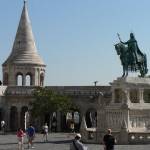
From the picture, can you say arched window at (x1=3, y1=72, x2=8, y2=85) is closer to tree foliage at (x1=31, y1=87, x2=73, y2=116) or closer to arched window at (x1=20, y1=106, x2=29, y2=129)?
arched window at (x1=20, y1=106, x2=29, y2=129)

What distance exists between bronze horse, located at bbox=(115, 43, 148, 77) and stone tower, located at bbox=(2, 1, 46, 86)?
34.9 metres

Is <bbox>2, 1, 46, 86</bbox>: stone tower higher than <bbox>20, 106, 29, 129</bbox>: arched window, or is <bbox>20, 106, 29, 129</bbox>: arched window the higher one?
<bbox>2, 1, 46, 86</bbox>: stone tower

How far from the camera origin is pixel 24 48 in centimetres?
7994

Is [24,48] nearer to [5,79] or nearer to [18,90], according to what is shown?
[5,79]

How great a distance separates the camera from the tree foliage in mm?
66312

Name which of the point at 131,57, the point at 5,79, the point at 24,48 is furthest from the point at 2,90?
the point at 131,57

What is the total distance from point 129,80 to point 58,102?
2422 cm

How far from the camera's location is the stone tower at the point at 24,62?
78000 millimetres

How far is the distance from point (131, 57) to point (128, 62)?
0.54 meters

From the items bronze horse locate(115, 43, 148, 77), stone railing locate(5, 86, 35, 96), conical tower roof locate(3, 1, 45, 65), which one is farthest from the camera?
conical tower roof locate(3, 1, 45, 65)

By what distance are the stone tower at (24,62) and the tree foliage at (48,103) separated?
1070 centimetres

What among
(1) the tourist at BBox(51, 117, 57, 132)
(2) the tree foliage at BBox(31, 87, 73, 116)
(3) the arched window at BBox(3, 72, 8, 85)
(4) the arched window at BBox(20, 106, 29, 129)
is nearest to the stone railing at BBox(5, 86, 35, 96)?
(4) the arched window at BBox(20, 106, 29, 129)

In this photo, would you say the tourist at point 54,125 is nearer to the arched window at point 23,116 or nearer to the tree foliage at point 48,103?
the arched window at point 23,116

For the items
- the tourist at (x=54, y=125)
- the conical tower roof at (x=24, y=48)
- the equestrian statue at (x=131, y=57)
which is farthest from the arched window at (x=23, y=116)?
the equestrian statue at (x=131, y=57)
